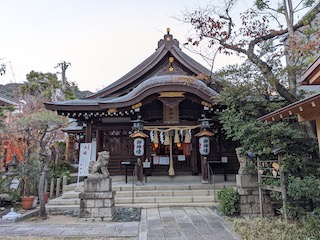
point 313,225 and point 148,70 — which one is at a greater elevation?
point 148,70

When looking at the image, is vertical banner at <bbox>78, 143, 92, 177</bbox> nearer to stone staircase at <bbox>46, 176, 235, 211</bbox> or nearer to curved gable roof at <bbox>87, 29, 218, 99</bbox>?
stone staircase at <bbox>46, 176, 235, 211</bbox>

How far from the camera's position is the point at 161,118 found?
1059cm

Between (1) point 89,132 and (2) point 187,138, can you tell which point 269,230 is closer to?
(2) point 187,138

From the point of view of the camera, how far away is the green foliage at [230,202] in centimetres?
636

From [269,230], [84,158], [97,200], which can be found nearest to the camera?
[269,230]

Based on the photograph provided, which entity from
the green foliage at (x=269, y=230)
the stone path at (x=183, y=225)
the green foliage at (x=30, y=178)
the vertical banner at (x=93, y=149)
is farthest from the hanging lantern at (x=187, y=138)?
the green foliage at (x=30, y=178)

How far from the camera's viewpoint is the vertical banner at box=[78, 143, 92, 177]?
969 centimetres

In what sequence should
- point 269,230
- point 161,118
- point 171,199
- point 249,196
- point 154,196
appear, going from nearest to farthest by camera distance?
point 269,230 < point 249,196 < point 171,199 < point 154,196 < point 161,118

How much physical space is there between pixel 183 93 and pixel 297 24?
451 cm

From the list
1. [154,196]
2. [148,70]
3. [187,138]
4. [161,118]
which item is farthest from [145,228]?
[148,70]

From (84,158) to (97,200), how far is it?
3856mm

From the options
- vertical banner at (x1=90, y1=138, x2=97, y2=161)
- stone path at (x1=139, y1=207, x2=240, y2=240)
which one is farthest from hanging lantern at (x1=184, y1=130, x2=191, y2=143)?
vertical banner at (x1=90, y1=138, x2=97, y2=161)

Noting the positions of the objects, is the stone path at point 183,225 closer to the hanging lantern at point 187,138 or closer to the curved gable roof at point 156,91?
the hanging lantern at point 187,138

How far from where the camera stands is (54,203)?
25.7ft
